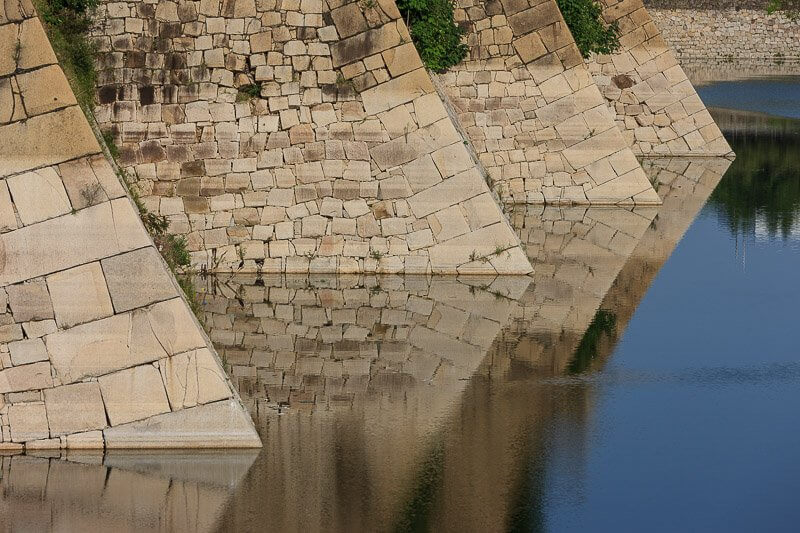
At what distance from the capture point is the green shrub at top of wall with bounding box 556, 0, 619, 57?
75.4 feet

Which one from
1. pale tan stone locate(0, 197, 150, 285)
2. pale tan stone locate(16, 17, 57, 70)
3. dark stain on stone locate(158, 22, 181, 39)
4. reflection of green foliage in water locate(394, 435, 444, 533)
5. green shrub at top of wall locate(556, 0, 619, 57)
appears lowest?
reflection of green foliage in water locate(394, 435, 444, 533)

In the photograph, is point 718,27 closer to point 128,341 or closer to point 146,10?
point 146,10

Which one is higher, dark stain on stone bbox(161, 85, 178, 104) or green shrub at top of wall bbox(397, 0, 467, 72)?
green shrub at top of wall bbox(397, 0, 467, 72)

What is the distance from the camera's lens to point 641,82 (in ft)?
78.4

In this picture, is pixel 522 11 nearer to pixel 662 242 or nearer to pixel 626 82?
pixel 662 242

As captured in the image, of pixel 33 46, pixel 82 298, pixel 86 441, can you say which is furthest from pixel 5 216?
pixel 86 441

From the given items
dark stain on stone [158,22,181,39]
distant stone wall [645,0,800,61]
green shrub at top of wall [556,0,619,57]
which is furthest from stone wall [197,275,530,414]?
distant stone wall [645,0,800,61]

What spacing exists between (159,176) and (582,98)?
6439 millimetres

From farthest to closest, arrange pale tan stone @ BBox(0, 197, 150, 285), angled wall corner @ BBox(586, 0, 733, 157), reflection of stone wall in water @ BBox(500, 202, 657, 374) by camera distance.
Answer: angled wall corner @ BBox(586, 0, 733, 157) → reflection of stone wall in water @ BBox(500, 202, 657, 374) → pale tan stone @ BBox(0, 197, 150, 285)

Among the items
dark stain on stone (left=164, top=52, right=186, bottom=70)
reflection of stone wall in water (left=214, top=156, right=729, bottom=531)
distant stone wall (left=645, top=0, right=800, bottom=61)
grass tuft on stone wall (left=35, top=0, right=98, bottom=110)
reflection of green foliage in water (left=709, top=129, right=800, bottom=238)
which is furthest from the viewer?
distant stone wall (left=645, top=0, right=800, bottom=61)

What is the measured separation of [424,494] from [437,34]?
10523 mm

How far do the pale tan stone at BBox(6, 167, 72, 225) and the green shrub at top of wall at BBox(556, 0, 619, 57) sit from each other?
14.4 m

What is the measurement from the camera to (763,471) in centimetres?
918

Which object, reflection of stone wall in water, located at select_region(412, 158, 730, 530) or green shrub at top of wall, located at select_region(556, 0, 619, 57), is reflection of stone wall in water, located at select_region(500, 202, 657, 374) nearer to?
reflection of stone wall in water, located at select_region(412, 158, 730, 530)
